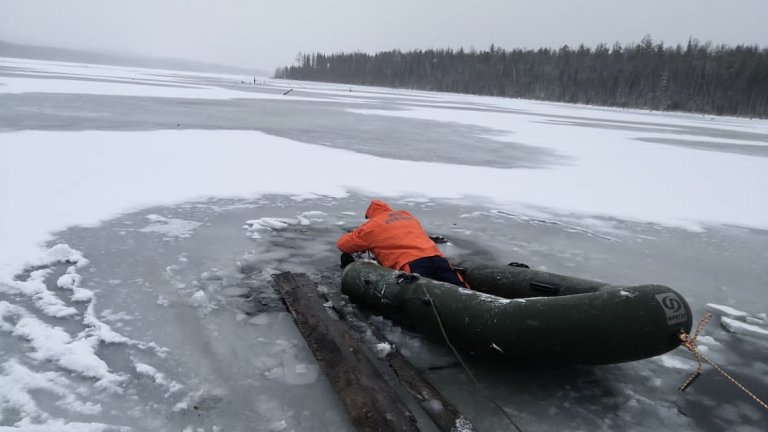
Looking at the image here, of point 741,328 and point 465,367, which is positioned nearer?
point 465,367

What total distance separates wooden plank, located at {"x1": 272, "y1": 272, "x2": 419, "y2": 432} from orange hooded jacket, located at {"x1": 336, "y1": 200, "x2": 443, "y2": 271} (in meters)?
0.57

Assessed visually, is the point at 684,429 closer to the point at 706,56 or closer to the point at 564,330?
the point at 564,330

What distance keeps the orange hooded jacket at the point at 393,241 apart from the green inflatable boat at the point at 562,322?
24.8 inches

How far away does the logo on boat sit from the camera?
245 centimetres

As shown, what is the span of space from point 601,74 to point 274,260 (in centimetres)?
7449

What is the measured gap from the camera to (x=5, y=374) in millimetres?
2514

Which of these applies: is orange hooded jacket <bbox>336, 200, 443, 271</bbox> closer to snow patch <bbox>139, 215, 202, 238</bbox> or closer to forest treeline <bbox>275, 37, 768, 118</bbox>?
snow patch <bbox>139, 215, 202, 238</bbox>

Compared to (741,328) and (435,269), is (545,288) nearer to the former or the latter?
(435,269)

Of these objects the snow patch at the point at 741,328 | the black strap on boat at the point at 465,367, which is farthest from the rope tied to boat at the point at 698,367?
the black strap on boat at the point at 465,367

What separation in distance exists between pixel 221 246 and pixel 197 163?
3947mm

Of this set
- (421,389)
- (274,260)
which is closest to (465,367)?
(421,389)

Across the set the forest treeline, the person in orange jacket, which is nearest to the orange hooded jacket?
the person in orange jacket

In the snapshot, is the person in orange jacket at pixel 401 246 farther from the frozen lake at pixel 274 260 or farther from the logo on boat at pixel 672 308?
the logo on boat at pixel 672 308

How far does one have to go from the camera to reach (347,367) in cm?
269
